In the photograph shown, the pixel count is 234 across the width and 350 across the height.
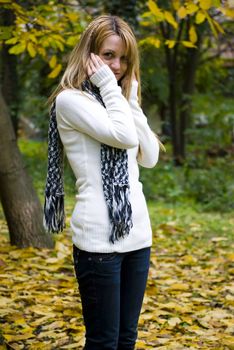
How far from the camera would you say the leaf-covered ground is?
362 centimetres

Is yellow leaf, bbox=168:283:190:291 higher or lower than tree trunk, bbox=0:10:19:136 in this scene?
lower

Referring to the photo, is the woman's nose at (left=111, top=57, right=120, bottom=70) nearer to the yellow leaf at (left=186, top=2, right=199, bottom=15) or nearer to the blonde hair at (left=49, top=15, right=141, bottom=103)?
the blonde hair at (left=49, top=15, right=141, bottom=103)

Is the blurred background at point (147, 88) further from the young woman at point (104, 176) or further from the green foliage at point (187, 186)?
the young woman at point (104, 176)

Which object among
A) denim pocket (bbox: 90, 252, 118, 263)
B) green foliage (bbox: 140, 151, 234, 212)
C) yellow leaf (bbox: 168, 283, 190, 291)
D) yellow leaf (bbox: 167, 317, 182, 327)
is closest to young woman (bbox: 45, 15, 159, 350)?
denim pocket (bbox: 90, 252, 118, 263)

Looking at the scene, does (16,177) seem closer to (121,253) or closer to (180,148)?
(121,253)

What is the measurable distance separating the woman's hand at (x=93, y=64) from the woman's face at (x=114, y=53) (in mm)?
43

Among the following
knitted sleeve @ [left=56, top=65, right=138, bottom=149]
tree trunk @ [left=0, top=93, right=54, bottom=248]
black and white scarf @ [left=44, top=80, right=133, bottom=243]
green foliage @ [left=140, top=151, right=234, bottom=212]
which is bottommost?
green foliage @ [left=140, top=151, right=234, bottom=212]

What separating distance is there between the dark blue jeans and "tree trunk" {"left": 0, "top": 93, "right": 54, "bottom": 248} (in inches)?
114

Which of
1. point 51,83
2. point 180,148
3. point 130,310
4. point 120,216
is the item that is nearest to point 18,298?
point 130,310

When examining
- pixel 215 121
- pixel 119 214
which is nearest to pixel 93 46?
pixel 119 214

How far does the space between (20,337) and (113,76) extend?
5.81 feet

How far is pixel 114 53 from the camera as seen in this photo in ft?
8.25

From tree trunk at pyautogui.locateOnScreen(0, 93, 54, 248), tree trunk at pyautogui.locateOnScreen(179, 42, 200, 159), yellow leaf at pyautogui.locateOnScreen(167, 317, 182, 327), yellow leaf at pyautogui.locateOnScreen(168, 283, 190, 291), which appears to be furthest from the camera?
tree trunk at pyautogui.locateOnScreen(179, 42, 200, 159)

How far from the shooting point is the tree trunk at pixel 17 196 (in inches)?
206
